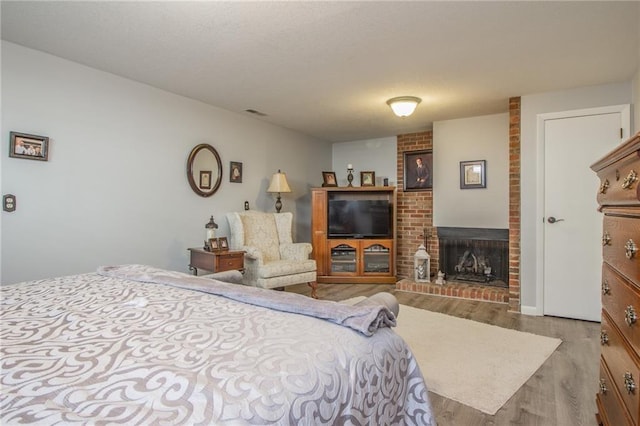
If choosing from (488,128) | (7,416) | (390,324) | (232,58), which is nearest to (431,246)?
(488,128)

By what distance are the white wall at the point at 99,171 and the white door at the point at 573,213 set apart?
138 inches

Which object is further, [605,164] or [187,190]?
[187,190]

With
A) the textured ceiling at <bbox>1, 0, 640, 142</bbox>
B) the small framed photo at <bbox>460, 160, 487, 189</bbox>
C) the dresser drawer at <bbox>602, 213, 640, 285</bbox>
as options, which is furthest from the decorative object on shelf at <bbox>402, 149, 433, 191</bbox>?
the dresser drawer at <bbox>602, 213, 640, 285</bbox>

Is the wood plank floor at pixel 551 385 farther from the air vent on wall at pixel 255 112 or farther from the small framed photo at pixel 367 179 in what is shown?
the air vent on wall at pixel 255 112

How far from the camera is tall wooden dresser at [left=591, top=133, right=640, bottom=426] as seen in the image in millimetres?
1159

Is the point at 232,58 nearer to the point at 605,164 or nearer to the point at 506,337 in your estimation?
the point at 605,164

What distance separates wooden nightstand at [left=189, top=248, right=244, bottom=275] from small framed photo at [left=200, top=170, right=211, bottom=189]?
741 mm

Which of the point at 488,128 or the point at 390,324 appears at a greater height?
the point at 488,128

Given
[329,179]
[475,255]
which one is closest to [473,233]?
[475,255]

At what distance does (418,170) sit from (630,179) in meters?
4.38

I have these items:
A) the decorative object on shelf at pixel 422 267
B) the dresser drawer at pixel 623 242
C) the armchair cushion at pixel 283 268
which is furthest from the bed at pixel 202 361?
the decorative object on shelf at pixel 422 267

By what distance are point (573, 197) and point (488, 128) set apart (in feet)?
4.80

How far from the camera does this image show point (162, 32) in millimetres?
2359

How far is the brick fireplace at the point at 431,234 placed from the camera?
3.77 metres
